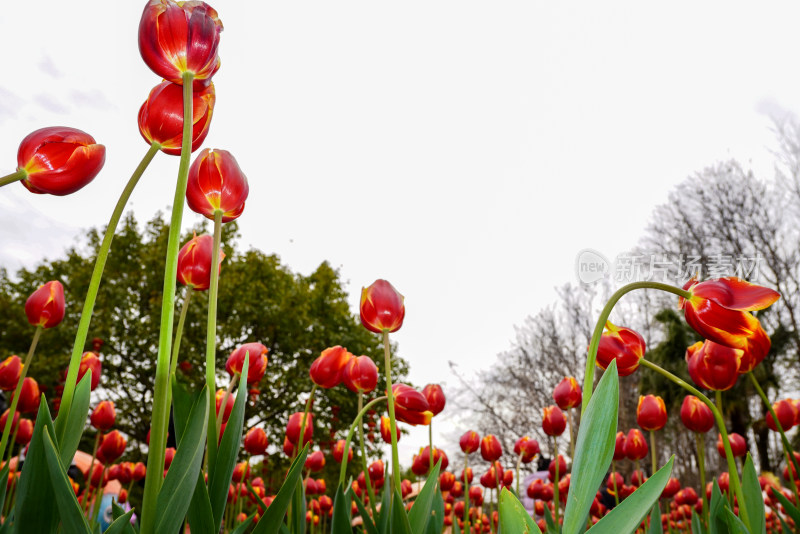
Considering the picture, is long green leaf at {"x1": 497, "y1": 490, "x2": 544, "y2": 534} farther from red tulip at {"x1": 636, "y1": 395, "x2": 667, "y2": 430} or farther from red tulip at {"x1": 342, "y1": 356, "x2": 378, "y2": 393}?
red tulip at {"x1": 636, "y1": 395, "x2": 667, "y2": 430}

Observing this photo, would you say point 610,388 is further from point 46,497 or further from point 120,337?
point 120,337

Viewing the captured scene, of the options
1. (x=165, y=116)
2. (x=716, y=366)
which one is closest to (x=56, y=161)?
(x=165, y=116)

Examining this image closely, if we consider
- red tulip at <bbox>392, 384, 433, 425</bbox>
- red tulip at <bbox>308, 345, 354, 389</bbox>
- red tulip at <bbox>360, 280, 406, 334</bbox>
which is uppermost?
red tulip at <bbox>360, 280, 406, 334</bbox>

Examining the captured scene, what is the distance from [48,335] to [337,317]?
6448mm

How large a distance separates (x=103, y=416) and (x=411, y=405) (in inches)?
61.6

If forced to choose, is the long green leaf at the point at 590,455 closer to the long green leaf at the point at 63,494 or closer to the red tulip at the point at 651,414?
the long green leaf at the point at 63,494

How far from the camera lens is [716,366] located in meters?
1.59

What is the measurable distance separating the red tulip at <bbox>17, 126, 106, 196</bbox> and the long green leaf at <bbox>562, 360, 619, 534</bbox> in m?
0.87

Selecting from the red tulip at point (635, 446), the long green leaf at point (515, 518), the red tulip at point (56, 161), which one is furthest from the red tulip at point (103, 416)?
the red tulip at point (635, 446)

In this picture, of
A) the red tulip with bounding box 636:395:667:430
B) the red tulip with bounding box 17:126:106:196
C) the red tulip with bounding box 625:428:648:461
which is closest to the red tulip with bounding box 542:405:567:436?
the red tulip with bounding box 625:428:648:461

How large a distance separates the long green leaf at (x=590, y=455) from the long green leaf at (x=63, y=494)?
1.96 ft

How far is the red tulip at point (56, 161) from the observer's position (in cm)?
91

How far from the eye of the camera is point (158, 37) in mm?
837

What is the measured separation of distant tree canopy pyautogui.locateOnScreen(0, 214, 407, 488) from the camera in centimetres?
1248
